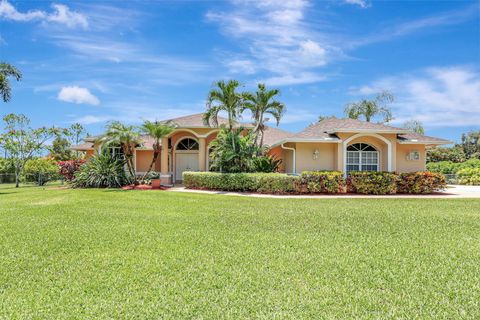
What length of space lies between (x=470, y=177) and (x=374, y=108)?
1461cm

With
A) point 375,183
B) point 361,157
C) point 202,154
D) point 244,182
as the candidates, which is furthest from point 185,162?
point 375,183

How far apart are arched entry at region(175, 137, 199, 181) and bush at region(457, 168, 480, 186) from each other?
2456cm

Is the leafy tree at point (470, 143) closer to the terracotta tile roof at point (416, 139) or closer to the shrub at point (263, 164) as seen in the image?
the terracotta tile roof at point (416, 139)

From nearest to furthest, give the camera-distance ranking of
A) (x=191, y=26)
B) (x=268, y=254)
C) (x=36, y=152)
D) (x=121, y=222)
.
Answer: (x=268, y=254), (x=121, y=222), (x=191, y=26), (x=36, y=152)

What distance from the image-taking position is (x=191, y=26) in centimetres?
1684

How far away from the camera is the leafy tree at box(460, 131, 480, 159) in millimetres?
54713

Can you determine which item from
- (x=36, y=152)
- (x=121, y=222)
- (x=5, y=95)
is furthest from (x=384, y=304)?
(x=36, y=152)

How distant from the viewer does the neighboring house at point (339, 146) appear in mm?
20703

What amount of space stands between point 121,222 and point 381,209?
9.35 metres

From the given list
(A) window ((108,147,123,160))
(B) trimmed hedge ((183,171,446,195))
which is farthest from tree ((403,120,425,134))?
(A) window ((108,147,123,160))

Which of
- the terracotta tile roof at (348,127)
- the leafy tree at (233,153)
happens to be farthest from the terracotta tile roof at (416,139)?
the leafy tree at (233,153)

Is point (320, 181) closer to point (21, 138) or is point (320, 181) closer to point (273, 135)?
point (273, 135)

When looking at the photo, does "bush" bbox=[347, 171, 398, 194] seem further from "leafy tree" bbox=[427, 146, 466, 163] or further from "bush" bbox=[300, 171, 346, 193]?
"leafy tree" bbox=[427, 146, 466, 163]

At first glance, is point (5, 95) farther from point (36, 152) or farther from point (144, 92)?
point (36, 152)
